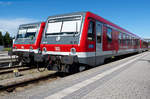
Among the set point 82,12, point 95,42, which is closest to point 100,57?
point 95,42

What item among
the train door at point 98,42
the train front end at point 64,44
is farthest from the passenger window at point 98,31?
the train front end at point 64,44

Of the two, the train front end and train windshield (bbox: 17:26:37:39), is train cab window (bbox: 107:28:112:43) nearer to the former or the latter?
the train front end

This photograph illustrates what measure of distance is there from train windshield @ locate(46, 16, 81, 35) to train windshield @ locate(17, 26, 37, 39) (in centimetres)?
299

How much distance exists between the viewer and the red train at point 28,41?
9.92 meters

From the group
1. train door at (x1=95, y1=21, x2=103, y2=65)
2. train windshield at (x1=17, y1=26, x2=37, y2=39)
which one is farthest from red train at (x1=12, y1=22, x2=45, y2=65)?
train door at (x1=95, y1=21, x2=103, y2=65)

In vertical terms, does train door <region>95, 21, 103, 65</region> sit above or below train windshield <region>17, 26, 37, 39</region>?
below

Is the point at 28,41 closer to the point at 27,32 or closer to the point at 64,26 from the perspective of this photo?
the point at 27,32

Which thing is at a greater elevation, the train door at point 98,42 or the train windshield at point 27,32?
the train windshield at point 27,32

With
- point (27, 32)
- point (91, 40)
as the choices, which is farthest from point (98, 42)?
point (27, 32)

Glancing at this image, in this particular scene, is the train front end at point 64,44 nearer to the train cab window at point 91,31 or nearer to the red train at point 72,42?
the red train at point 72,42

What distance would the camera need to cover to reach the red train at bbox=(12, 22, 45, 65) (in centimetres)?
992

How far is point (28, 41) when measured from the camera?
408 inches

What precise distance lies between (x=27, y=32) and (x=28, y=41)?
830 mm

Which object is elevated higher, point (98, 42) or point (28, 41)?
point (28, 41)
